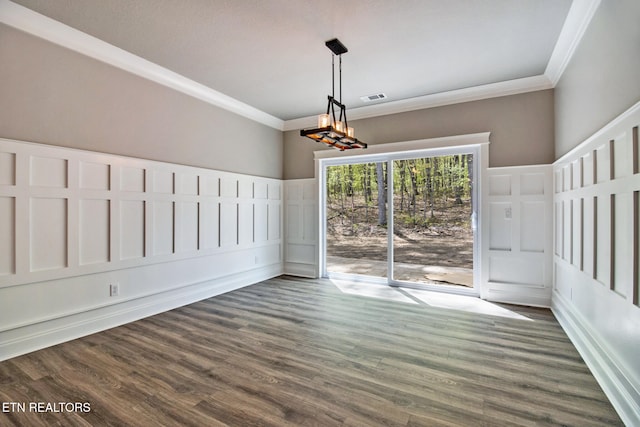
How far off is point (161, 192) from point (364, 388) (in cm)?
320

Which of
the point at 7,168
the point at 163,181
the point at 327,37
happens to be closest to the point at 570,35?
the point at 327,37

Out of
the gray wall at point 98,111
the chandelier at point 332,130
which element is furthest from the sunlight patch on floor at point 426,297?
the gray wall at point 98,111

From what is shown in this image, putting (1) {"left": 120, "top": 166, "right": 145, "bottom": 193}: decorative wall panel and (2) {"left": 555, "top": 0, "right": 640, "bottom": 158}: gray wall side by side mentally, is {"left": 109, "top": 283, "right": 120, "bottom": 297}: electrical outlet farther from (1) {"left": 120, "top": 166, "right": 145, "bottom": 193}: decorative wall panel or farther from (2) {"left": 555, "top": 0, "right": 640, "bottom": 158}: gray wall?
(2) {"left": 555, "top": 0, "right": 640, "bottom": 158}: gray wall

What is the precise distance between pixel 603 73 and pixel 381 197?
315cm

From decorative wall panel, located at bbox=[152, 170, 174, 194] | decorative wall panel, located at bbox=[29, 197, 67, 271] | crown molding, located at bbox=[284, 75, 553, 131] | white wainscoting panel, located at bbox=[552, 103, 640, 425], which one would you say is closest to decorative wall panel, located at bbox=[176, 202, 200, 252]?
decorative wall panel, located at bbox=[152, 170, 174, 194]

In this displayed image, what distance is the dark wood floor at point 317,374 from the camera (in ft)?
6.22

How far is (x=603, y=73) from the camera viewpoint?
2.37m

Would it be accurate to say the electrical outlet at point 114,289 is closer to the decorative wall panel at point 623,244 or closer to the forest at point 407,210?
the forest at point 407,210

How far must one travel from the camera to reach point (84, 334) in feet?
10.1

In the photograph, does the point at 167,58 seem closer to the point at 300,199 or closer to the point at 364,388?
the point at 300,199

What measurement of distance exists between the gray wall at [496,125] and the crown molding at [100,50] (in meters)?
2.49

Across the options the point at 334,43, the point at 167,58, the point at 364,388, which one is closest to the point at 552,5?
the point at 334,43

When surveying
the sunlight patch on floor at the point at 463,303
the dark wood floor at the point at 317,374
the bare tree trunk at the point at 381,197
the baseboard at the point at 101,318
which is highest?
the bare tree trunk at the point at 381,197

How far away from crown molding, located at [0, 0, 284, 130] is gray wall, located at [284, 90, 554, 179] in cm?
249
